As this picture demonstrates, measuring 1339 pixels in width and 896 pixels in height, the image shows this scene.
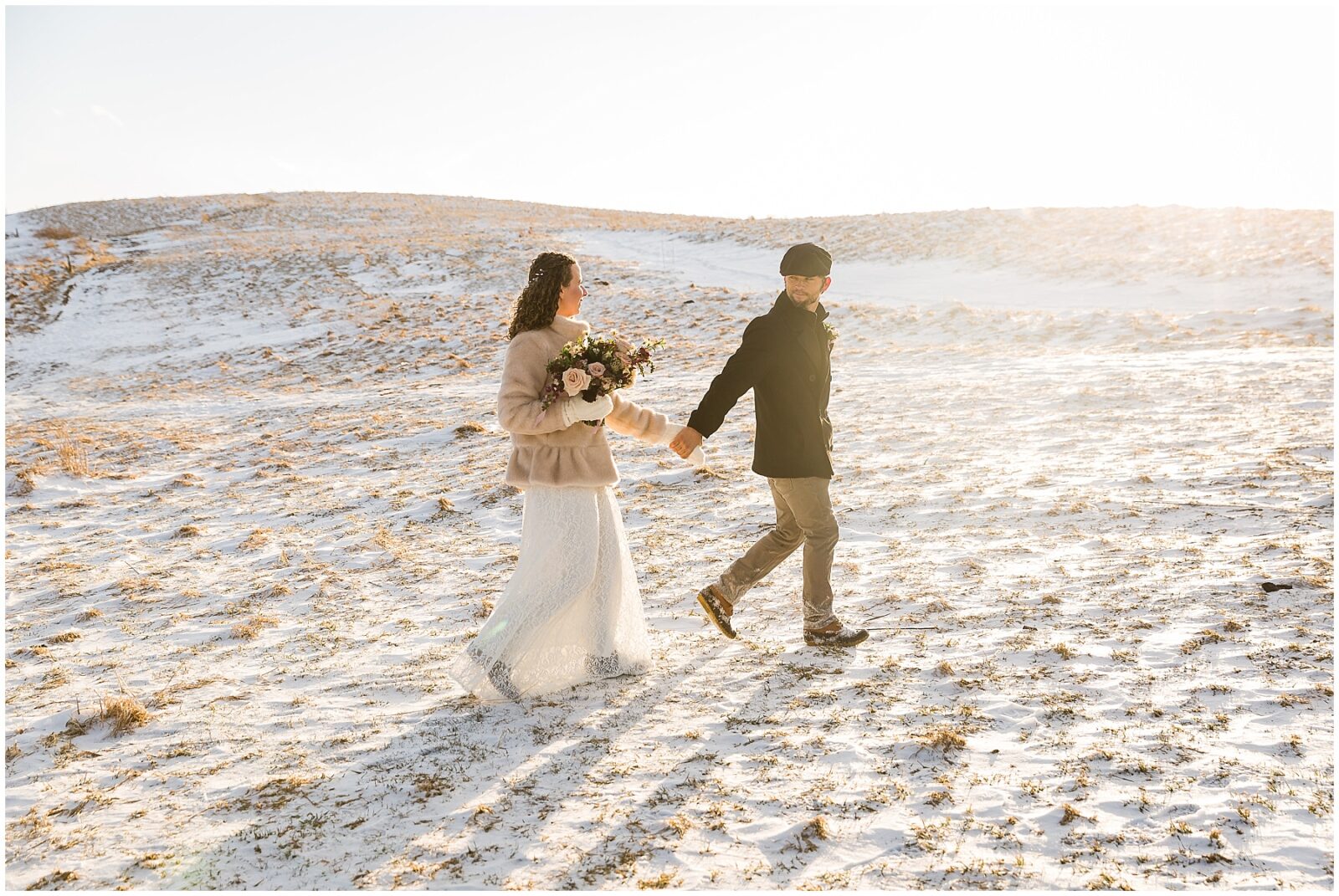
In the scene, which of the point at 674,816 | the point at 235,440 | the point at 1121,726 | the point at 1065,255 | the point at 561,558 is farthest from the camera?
the point at 1065,255

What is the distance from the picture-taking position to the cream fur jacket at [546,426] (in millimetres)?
4672

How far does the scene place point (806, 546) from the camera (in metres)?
5.48

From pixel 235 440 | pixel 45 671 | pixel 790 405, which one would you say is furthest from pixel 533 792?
pixel 235 440

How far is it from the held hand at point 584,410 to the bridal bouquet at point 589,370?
0.13 ft

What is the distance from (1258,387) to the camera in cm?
1243

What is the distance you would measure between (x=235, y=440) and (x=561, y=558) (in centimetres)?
1055

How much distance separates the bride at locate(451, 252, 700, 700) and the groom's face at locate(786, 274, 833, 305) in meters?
1.27

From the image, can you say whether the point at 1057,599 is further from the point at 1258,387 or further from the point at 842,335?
the point at 842,335

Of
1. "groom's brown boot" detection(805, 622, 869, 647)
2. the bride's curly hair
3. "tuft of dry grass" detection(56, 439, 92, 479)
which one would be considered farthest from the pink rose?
"tuft of dry grass" detection(56, 439, 92, 479)

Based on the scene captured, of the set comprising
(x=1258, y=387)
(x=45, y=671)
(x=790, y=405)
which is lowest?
(x=45, y=671)

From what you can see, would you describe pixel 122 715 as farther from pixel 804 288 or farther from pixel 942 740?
pixel 804 288

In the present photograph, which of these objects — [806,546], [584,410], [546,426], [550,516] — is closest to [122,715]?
[550,516]

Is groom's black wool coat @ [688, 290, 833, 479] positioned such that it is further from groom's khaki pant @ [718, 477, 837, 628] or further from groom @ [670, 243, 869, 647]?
groom's khaki pant @ [718, 477, 837, 628]

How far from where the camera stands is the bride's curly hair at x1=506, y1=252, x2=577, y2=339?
4.77 meters
